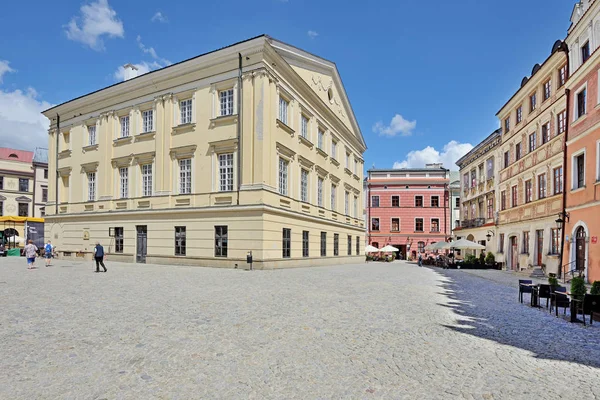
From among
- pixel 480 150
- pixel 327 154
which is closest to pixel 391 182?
pixel 480 150

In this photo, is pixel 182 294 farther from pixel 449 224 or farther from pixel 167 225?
pixel 449 224

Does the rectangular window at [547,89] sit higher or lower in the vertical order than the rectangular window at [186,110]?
higher

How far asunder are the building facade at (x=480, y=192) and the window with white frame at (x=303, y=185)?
52.1 feet

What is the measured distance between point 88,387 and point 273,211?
57.3 ft

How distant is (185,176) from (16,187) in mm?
45279

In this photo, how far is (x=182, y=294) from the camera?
35.7 feet

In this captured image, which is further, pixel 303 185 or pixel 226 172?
pixel 303 185

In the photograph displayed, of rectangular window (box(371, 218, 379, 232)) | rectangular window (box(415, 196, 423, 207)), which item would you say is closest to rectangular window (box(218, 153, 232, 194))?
rectangular window (box(371, 218, 379, 232))

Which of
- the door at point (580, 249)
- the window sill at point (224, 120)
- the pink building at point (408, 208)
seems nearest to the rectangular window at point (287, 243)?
the window sill at point (224, 120)

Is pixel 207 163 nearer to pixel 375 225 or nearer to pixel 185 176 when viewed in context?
pixel 185 176

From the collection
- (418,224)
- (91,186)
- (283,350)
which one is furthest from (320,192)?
(418,224)

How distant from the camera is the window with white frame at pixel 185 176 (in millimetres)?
24250

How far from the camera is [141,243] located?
2567 cm

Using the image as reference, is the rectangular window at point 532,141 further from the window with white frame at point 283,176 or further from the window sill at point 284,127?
the window with white frame at point 283,176
